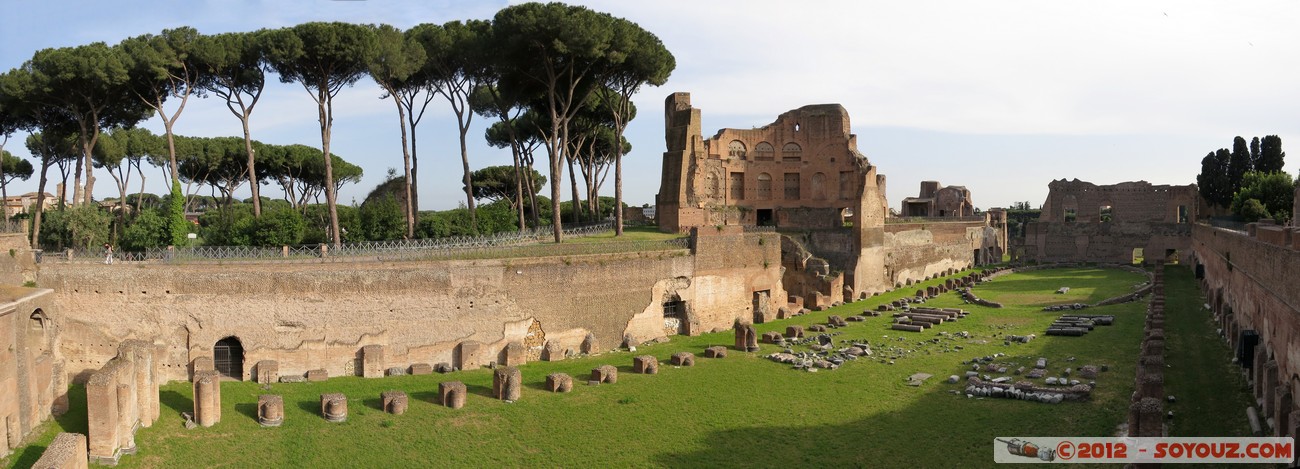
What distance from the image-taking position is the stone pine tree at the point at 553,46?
75.2 ft

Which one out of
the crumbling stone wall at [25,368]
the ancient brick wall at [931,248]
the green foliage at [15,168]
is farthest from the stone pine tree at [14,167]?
the ancient brick wall at [931,248]

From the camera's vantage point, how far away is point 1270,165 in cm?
3703

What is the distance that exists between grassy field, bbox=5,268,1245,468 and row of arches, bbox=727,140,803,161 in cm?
1605

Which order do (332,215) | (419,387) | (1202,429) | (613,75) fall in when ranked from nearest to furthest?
(1202,429) < (419,387) < (332,215) < (613,75)

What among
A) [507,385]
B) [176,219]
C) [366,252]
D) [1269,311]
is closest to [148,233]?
[176,219]

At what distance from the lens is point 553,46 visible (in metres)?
23.2

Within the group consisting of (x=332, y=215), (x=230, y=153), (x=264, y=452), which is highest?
(x=230, y=153)

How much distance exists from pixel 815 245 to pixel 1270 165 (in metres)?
23.2

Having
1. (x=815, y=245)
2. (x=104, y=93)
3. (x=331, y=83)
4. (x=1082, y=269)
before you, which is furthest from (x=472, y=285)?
(x=1082, y=269)

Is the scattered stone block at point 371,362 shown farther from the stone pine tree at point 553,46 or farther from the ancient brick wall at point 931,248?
the ancient brick wall at point 931,248

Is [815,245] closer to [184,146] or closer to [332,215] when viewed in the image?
[332,215]

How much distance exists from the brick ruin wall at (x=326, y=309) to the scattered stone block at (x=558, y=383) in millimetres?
3059

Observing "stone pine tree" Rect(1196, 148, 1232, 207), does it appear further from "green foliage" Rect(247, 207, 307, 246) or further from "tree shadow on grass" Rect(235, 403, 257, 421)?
"tree shadow on grass" Rect(235, 403, 257, 421)

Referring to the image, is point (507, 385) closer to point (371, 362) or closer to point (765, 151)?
point (371, 362)
